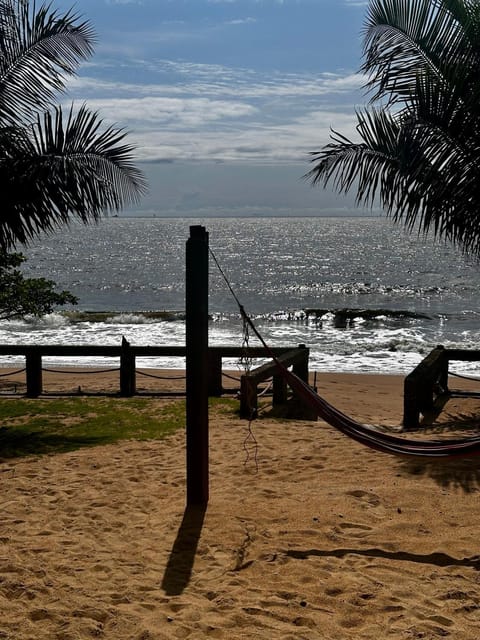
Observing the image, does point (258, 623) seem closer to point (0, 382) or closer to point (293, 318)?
point (0, 382)

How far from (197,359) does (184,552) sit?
1560mm

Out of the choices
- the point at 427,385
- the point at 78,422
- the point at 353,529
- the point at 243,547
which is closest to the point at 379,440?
the point at 353,529

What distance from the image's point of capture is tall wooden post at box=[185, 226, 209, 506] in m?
5.60

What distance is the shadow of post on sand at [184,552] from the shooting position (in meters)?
4.37

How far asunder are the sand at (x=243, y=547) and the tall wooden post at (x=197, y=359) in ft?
1.04

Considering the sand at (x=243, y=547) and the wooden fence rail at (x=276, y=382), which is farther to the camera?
the wooden fence rail at (x=276, y=382)

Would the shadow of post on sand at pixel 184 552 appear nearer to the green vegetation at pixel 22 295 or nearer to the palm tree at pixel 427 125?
the palm tree at pixel 427 125

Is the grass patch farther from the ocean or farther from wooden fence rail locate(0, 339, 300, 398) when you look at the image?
the ocean

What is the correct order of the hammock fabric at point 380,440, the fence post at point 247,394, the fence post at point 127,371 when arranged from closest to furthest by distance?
1. the hammock fabric at point 380,440
2. the fence post at point 247,394
3. the fence post at point 127,371

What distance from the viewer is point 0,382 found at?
1681 centimetres

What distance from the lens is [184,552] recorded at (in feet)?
16.0

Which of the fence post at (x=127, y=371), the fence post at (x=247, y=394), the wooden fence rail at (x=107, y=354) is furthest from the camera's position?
the fence post at (x=127, y=371)

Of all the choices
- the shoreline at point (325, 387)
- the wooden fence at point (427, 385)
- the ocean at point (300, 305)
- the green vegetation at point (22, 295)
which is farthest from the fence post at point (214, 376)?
the green vegetation at point (22, 295)

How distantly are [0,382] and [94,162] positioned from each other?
990 cm
